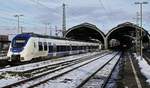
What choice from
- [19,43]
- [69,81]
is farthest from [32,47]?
[69,81]

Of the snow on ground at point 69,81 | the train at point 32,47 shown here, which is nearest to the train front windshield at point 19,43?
the train at point 32,47

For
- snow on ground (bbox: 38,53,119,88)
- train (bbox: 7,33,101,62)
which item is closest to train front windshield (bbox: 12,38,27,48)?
train (bbox: 7,33,101,62)

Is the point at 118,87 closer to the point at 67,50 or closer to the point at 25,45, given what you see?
the point at 25,45

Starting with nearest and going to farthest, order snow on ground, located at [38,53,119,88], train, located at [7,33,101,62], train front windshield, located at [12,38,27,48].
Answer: snow on ground, located at [38,53,119,88], train, located at [7,33,101,62], train front windshield, located at [12,38,27,48]

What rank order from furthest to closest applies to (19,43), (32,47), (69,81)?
(32,47) < (19,43) < (69,81)

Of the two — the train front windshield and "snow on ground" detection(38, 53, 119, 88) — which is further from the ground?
the train front windshield

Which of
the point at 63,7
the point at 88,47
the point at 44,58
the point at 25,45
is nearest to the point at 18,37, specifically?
the point at 25,45

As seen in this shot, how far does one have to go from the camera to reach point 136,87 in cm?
1764

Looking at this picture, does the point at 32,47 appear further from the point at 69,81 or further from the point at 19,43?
the point at 69,81

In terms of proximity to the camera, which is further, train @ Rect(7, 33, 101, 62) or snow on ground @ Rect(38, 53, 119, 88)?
train @ Rect(7, 33, 101, 62)

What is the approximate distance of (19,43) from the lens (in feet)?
129

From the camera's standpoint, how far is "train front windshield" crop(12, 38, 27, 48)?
3903 centimetres

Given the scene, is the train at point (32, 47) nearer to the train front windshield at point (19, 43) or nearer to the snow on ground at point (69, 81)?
the train front windshield at point (19, 43)

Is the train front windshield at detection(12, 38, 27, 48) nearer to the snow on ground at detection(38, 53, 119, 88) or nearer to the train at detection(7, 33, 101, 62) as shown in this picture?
the train at detection(7, 33, 101, 62)
